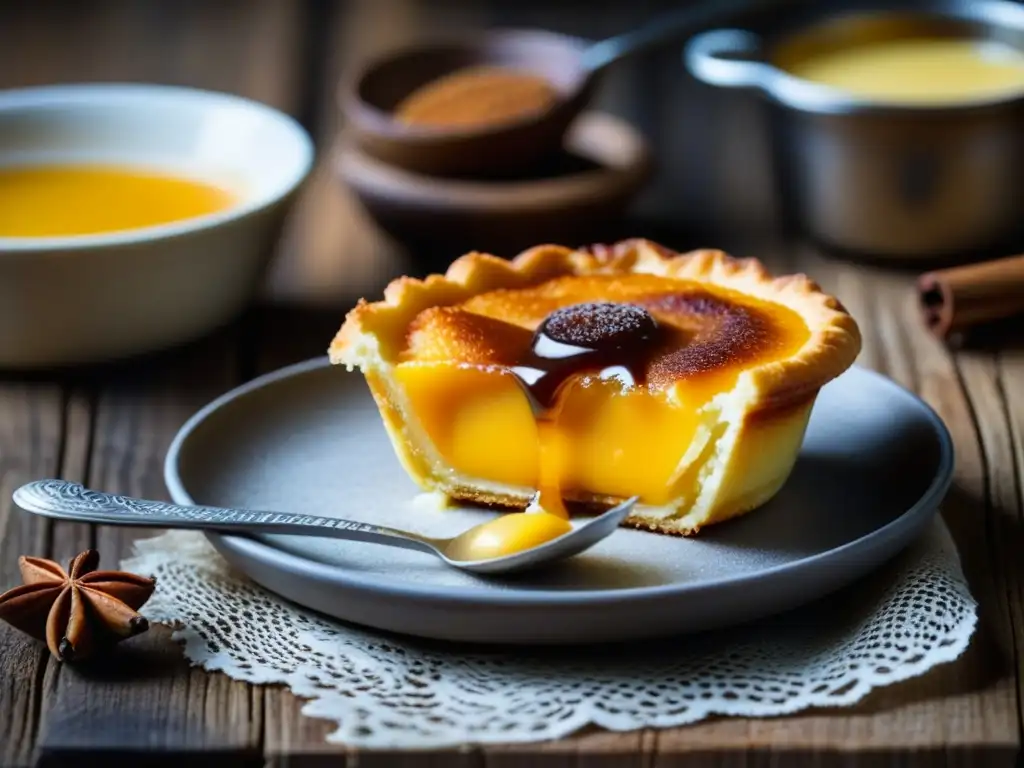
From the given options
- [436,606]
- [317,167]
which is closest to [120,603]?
[436,606]

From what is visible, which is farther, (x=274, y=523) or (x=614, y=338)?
(x=614, y=338)

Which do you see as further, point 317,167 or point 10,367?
point 317,167

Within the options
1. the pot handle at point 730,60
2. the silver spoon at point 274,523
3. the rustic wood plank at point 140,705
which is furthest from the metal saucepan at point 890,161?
the rustic wood plank at point 140,705

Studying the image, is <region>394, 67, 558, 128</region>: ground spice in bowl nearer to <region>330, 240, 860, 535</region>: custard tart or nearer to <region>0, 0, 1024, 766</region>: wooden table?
<region>0, 0, 1024, 766</region>: wooden table

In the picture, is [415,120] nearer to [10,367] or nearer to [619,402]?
[10,367]

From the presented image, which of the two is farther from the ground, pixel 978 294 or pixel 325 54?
pixel 978 294

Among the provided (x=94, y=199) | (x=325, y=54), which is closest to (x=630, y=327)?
(x=94, y=199)

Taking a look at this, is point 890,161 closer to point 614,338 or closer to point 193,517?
point 614,338
